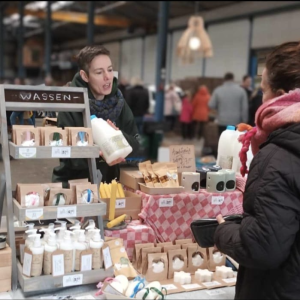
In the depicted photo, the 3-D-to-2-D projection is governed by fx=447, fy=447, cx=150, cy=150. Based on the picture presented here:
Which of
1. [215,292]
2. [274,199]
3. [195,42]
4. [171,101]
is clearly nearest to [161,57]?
[195,42]

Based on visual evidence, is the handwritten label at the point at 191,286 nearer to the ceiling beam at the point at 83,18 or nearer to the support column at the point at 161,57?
the support column at the point at 161,57

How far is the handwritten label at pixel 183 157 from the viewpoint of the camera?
307 cm

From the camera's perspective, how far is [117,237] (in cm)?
265

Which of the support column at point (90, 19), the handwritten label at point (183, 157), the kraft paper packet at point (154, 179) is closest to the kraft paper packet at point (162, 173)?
the kraft paper packet at point (154, 179)

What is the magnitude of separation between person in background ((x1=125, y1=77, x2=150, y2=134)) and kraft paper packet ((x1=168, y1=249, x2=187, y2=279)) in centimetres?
631

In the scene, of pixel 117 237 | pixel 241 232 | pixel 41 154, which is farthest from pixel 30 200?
pixel 241 232

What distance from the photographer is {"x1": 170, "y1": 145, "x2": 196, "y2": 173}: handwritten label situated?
10.1 feet

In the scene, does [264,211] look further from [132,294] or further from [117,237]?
[117,237]

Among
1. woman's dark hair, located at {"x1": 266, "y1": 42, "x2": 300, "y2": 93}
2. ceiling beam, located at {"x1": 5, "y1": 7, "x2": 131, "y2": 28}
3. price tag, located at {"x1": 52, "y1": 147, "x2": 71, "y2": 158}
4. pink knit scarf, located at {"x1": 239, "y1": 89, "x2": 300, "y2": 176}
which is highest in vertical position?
ceiling beam, located at {"x1": 5, "y1": 7, "x2": 131, "y2": 28}

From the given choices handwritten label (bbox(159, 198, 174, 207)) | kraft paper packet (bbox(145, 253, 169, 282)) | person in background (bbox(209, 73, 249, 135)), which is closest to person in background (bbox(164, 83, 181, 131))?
person in background (bbox(209, 73, 249, 135))

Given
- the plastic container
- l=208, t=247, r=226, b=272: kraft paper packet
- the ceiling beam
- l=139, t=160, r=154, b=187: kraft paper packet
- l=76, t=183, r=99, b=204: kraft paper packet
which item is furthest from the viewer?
the ceiling beam

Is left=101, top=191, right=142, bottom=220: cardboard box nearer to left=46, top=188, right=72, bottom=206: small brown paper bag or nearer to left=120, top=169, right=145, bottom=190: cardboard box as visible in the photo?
left=120, top=169, right=145, bottom=190: cardboard box

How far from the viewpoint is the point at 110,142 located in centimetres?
252

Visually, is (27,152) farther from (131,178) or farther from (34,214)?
(131,178)
